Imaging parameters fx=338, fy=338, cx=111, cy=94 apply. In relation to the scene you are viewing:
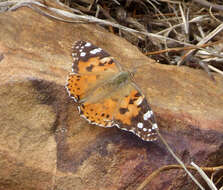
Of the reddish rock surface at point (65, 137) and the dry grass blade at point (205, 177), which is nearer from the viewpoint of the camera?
the reddish rock surface at point (65, 137)

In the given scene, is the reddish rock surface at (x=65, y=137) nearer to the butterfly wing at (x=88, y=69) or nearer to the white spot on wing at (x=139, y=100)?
the butterfly wing at (x=88, y=69)

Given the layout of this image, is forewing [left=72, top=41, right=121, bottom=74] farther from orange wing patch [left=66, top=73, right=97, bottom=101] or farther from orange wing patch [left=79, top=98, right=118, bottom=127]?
orange wing patch [left=79, top=98, right=118, bottom=127]

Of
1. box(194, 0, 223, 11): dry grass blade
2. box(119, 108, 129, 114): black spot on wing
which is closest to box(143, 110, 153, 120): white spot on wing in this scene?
box(119, 108, 129, 114): black spot on wing

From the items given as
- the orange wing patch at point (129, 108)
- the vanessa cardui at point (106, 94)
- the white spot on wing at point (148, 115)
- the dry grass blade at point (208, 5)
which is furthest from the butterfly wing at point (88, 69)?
the dry grass blade at point (208, 5)

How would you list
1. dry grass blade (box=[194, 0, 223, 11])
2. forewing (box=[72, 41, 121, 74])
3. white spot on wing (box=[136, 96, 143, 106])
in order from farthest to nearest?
dry grass blade (box=[194, 0, 223, 11]) < forewing (box=[72, 41, 121, 74]) < white spot on wing (box=[136, 96, 143, 106])

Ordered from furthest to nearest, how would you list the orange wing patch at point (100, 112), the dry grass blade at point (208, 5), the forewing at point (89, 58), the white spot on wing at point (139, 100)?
1. the dry grass blade at point (208, 5)
2. the forewing at point (89, 58)
3. the white spot on wing at point (139, 100)
4. the orange wing patch at point (100, 112)

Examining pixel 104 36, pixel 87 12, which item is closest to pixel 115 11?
pixel 87 12

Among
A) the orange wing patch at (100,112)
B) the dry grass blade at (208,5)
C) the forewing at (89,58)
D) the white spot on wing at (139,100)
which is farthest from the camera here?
the dry grass blade at (208,5)

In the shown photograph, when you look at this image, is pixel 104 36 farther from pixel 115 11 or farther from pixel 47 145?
pixel 47 145
